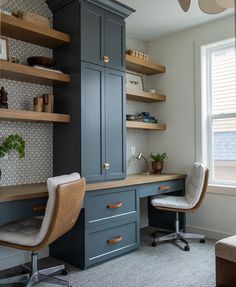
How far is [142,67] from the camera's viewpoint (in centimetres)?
372

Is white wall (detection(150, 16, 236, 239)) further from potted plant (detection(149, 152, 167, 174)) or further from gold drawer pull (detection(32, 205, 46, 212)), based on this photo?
gold drawer pull (detection(32, 205, 46, 212))

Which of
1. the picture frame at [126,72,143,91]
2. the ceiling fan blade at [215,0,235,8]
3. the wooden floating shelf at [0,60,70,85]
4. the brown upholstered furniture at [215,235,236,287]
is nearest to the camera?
the ceiling fan blade at [215,0,235,8]

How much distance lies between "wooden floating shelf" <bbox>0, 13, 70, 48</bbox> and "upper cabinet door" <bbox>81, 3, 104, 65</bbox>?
18cm

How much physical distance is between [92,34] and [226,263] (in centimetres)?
230

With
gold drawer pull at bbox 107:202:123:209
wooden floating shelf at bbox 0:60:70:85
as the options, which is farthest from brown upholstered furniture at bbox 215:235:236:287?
wooden floating shelf at bbox 0:60:70:85

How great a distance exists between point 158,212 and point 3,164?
6.97 feet

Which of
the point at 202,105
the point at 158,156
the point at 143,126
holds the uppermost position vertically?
the point at 202,105

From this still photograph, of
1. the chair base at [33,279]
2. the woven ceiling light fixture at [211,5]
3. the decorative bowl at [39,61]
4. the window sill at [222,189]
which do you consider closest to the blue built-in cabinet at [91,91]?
the decorative bowl at [39,61]

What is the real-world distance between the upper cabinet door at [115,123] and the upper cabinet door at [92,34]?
21 cm

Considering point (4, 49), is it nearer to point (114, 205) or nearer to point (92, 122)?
point (92, 122)

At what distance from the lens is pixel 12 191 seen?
227cm

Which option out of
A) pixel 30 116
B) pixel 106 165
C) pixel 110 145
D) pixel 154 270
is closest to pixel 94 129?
pixel 110 145

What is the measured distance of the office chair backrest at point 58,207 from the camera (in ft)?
6.32

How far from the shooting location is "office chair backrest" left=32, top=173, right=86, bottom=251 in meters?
1.93
